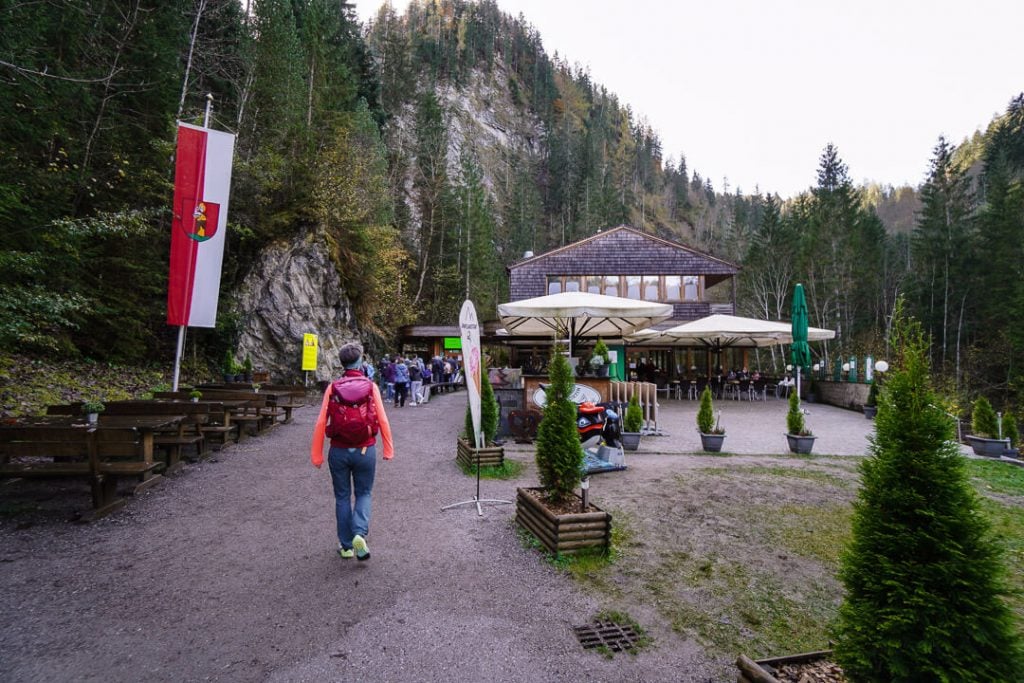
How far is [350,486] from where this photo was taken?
151 inches

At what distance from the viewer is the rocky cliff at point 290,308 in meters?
17.5

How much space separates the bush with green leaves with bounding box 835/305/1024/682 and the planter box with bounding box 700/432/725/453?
6211mm

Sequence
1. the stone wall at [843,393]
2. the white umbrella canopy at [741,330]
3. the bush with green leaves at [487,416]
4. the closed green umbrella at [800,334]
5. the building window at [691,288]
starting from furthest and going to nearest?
the building window at [691,288], the white umbrella canopy at [741,330], the stone wall at [843,393], the closed green umbrella at [800,334], the bush with green leaves at [487,416]

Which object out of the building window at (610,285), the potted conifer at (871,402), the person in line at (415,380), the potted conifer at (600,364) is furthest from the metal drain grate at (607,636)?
the building window at (610,285)

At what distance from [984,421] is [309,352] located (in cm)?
1814

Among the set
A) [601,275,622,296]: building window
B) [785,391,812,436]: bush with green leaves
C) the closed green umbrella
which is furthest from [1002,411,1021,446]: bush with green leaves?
[601,275,622,296]: building window

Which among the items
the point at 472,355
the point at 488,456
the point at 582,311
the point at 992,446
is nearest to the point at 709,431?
the point at 582,311

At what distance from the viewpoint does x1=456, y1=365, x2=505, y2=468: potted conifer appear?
668 cm

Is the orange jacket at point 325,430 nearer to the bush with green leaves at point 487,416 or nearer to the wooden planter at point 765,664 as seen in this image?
the wooden planter at point 765,664

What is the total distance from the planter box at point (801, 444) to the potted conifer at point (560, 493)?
5.71 metres

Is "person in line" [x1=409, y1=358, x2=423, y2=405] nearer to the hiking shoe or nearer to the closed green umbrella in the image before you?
the closed green umbrella

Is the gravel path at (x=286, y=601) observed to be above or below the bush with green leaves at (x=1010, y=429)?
below

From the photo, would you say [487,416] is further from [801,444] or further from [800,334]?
[800,334]

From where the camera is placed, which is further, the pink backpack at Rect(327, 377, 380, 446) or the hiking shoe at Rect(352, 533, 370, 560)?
the hiking shoe at Rect(352, 533, 370, 560)
